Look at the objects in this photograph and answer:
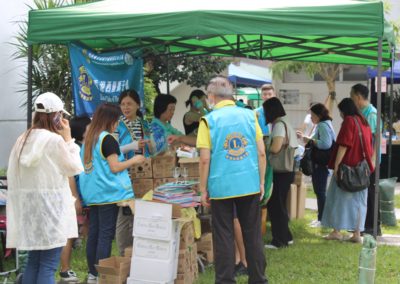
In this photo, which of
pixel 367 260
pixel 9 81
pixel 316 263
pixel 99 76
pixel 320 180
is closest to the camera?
pixel 367 260

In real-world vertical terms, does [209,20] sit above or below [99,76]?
above

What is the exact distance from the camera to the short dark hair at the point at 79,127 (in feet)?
20.9

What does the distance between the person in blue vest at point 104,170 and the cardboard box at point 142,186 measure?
21.2 inches

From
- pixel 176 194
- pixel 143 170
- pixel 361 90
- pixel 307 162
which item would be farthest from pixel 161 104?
pixel 307 162

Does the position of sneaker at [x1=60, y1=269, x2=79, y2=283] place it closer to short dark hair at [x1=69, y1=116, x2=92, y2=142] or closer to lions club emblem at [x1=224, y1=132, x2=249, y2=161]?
short dark hair at [x1=69, y1=116, x2=92, y2=142]

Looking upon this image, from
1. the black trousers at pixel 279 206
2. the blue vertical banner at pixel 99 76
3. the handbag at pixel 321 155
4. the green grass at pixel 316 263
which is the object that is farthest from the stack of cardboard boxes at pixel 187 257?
the handbag at pixel 321 155

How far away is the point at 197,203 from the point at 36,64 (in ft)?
15.0

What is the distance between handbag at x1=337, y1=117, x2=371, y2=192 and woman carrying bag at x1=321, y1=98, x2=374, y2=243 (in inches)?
0.7

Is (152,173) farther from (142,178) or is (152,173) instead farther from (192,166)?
(192,166)

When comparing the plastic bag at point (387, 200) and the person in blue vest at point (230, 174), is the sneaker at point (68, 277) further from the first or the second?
the plastic bag at point (387, 200)

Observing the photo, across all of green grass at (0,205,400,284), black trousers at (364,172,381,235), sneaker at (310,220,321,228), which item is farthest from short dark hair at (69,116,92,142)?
sneaker at (310,220,321,228)

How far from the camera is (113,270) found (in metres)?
5.27

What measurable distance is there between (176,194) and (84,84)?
1.86 m

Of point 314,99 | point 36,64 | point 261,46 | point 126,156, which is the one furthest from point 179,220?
point 314,99
